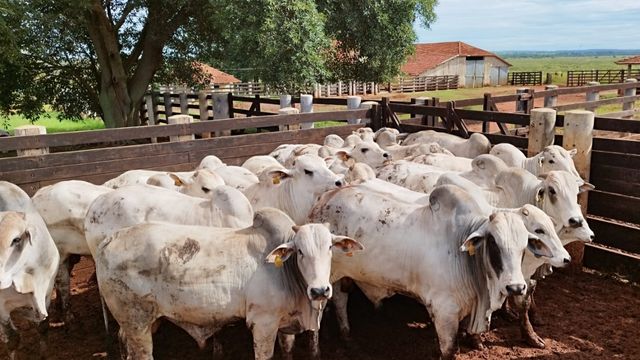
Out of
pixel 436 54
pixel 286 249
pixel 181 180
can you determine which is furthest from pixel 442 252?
pixel 436 54

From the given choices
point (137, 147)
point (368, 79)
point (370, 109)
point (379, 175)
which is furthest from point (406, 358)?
point (368, 79)

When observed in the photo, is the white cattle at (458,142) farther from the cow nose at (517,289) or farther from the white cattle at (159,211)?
the cow nose at (517,289)

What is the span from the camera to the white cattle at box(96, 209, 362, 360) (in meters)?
4.20

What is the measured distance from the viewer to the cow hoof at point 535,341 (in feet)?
17.2

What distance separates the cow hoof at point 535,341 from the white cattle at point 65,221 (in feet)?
14.7

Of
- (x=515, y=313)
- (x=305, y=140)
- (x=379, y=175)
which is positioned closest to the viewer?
(x=515, y=313)

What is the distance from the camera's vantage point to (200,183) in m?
6.32

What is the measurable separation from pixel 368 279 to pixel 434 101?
6801 mm

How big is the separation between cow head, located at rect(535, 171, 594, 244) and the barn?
49.1 m

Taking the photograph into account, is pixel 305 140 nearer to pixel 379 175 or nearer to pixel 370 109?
pixel 370 109

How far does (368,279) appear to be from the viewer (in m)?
5.05

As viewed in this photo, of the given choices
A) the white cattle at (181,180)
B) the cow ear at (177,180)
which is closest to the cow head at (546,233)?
the white cattle at (181,180)

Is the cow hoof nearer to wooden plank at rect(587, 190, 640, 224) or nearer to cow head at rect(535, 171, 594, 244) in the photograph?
cow head at rect(535, 171, 594, 244)

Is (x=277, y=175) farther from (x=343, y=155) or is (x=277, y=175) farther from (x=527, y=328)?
(x=527, y=328)
